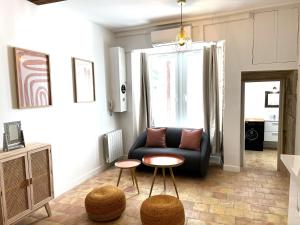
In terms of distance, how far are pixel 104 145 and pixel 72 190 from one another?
44.4 inches

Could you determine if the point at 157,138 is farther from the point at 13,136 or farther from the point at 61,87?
the point at 13,136

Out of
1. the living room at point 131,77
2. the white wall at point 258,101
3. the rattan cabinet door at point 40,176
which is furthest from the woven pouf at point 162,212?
the white wall at point 258,101

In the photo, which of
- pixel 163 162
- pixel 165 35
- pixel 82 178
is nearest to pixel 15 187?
pixel 82 178

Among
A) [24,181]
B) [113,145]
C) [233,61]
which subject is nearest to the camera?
[24,181]

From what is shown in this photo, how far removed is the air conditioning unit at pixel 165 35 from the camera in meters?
4.00

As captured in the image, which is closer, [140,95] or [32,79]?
[32,79]

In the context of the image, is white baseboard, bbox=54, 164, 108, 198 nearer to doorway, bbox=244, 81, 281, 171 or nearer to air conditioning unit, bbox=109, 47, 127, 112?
air conditioning unit, bbox=109, 47, 127, 112

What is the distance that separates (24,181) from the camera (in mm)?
2414

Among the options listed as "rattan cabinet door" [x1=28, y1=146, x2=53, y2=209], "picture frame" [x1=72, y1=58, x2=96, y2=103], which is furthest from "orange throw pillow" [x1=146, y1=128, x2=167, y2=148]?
"rattan cabinet door" [x1=28, y1=146, x2=53, y2=209]

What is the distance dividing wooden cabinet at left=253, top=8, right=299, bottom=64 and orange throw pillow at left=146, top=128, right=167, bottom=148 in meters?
2.17

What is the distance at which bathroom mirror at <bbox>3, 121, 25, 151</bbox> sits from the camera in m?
2.39

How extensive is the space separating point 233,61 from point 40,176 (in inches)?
139

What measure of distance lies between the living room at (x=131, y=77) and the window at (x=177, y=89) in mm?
209

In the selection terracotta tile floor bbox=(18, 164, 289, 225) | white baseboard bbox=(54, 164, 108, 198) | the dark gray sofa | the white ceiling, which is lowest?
terracotta tile floor bbox=(18, 164, 289, 225)
